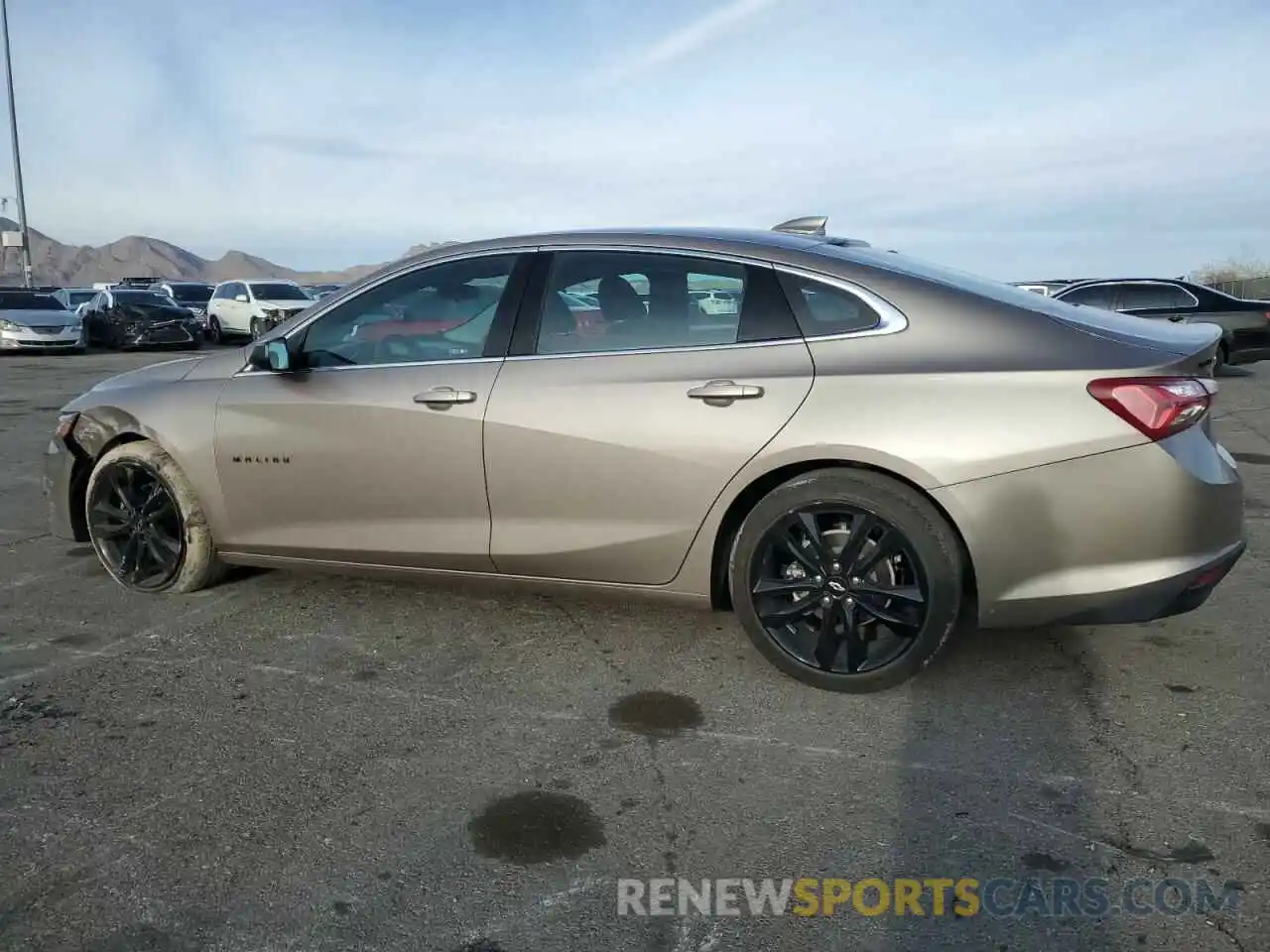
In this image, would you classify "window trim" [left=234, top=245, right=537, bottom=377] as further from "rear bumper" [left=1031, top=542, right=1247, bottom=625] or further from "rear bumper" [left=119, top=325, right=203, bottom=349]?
"rear bumper" [left=119, top=325, right=203, bottom=349]

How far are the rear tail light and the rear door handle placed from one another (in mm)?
1044

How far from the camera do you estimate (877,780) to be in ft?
9.48

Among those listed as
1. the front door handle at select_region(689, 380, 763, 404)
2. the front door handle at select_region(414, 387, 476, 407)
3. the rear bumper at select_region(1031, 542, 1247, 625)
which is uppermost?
the front door handle at select_region(689, 380, 763, 404)

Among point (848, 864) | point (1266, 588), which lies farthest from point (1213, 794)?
point (1266, 588)

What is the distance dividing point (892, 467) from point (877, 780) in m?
0.98

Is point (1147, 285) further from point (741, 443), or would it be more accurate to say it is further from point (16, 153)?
point (16, 153)

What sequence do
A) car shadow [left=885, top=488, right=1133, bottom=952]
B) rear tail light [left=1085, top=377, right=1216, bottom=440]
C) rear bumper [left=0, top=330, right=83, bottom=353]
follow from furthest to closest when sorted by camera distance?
1. rear bumper [left=0, top=330, right=83, bottom=353]
2. rear tail light [left=1085, top=377, right=1216, bottom=440]
3. car shadow [left=885, top=488, right=1133, bottom=952]

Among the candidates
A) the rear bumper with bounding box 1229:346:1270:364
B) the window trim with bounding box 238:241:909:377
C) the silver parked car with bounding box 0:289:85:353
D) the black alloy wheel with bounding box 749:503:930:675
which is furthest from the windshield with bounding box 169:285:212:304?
the black alloy wheel with bounding box 749:503:930:675

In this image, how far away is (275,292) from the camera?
26844 millimetres

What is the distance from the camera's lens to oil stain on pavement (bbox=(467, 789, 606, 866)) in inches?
101

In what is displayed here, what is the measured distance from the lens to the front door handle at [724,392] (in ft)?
11.3

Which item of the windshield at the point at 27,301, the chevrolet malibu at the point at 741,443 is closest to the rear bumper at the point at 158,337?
the windshield at the point at 27,301

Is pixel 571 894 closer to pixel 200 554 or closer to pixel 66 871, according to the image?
pixel 66 871

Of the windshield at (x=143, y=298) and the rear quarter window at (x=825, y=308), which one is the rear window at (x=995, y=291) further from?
the windshield at (x=143, y=298)
